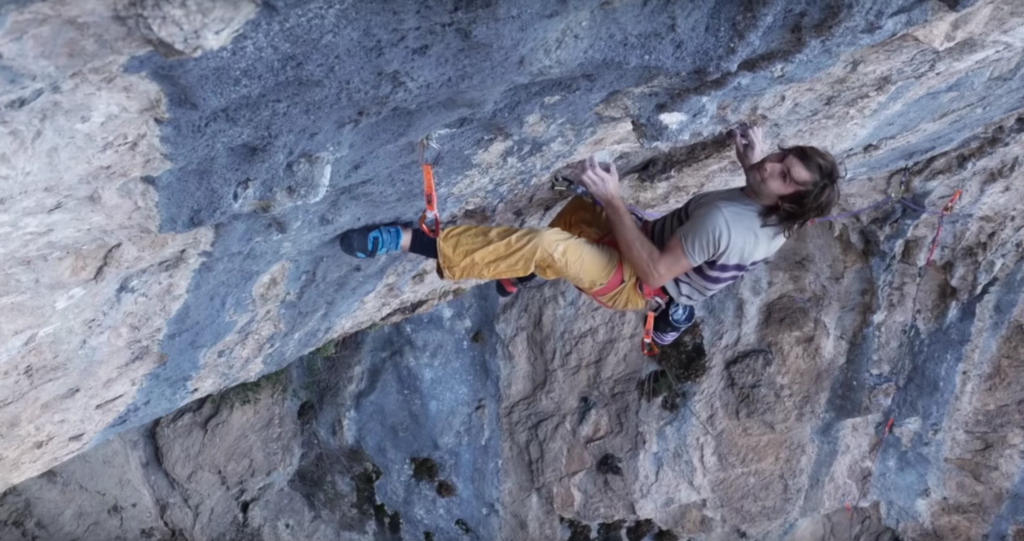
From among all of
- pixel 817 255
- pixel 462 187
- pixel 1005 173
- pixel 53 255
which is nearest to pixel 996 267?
pixel 1005 173

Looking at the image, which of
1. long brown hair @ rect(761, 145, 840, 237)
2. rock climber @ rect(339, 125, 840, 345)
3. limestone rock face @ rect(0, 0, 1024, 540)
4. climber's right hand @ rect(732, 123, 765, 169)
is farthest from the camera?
climber's right hand @ rect(732, 123, 765, 169)

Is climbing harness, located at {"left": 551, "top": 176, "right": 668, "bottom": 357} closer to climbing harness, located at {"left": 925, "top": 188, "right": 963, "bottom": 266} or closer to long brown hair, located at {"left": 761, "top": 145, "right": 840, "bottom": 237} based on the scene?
long brown hair, located at {"left": 761, "top": 145, "right": 840, "bottom": 237}

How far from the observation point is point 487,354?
6270mm

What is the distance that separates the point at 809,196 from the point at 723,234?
34 cm

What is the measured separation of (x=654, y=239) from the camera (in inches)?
143

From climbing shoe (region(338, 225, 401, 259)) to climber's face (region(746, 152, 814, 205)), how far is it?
57.8 inches

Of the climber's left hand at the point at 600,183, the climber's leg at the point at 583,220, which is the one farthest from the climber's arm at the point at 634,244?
the climber's leg at the point at 583,220

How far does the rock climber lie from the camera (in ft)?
10.5

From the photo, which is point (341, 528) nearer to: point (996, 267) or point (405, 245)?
point (405, 245)

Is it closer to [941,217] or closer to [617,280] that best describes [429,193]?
[617,280]

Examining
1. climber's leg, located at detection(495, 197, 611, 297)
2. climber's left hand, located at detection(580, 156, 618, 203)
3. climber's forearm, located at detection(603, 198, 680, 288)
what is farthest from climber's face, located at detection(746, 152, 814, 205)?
climber's leg, located at detection(495, 197, 611, 297)

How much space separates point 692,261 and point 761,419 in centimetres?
326

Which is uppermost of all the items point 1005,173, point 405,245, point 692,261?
point 405,245

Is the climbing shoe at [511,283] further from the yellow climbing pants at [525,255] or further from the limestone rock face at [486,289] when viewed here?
the yellow climbing pants at [525,255]
